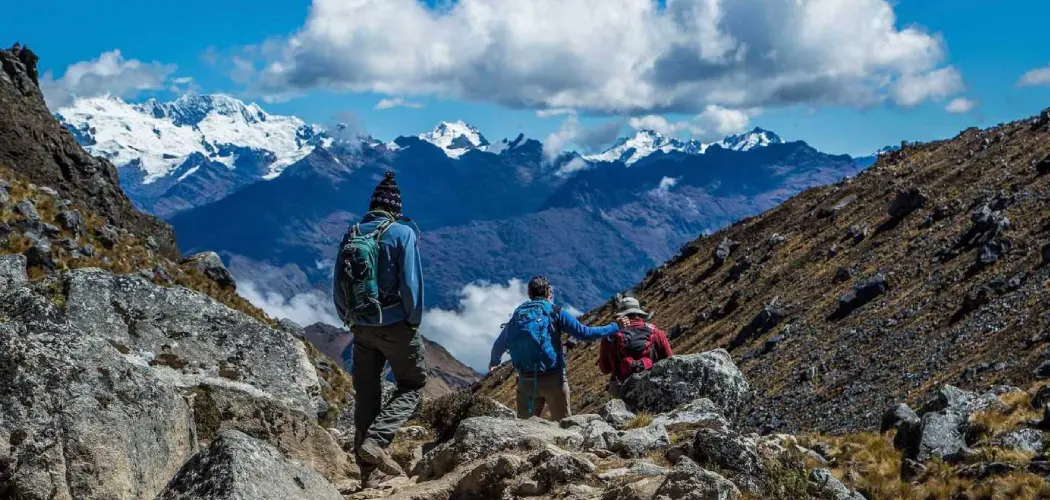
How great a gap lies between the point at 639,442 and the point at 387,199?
4.50 metres

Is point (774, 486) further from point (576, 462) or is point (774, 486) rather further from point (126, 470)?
point (126, 470)

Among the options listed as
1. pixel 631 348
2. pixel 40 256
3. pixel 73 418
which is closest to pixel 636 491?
pixel 73 418

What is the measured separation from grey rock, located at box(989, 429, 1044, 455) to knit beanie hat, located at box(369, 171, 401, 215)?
8.95 metres

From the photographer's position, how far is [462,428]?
10.6 metres

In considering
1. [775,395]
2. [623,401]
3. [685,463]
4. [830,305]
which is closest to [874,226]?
[830,305]

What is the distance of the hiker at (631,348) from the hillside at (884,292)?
8.11 meters

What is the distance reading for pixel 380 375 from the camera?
12.0 metres

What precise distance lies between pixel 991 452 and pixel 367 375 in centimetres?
861

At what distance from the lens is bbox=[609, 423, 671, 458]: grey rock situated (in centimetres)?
1029

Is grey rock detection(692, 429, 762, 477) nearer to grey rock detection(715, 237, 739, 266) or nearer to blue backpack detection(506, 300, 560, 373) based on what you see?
blue backpack detection(506, 300, 560, 373)

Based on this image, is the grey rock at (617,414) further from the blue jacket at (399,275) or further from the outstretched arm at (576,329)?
the blue jacket at (399,275)

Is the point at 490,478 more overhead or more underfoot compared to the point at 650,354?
more underfoot

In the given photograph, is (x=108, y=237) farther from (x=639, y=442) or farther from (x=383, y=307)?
(x=639, y=442)

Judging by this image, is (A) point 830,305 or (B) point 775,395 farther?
(A) point 830,305
